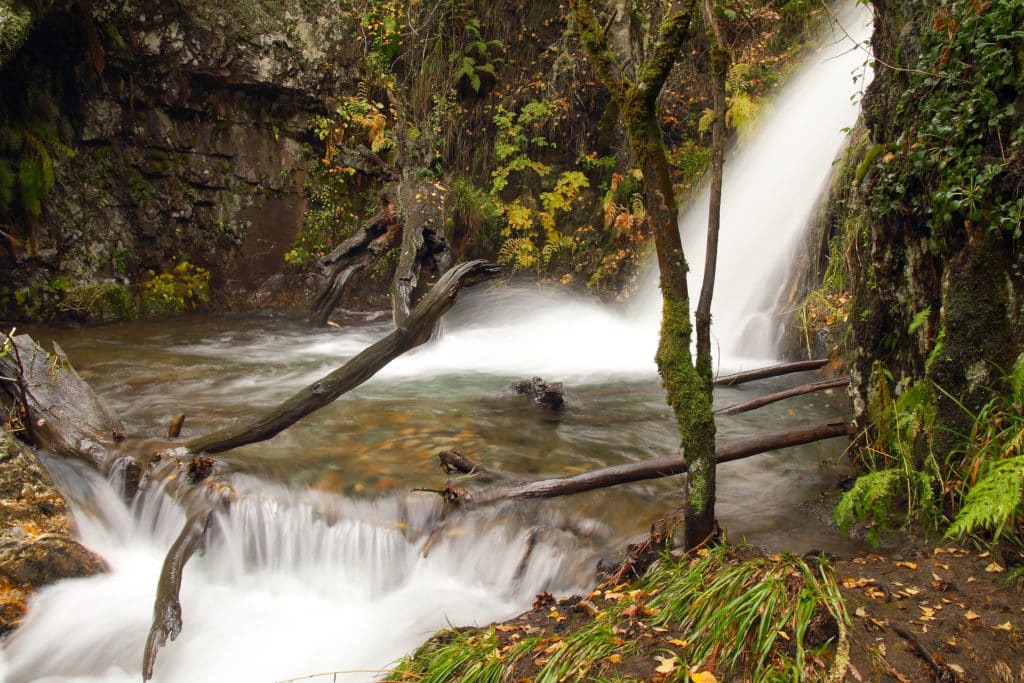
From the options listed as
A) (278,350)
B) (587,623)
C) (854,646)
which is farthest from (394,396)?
(854,646)

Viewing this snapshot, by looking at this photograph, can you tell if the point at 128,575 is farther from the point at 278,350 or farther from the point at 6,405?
the point at 278,350

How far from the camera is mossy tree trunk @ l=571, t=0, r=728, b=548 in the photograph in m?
3.36

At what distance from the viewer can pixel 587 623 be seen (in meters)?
3.27

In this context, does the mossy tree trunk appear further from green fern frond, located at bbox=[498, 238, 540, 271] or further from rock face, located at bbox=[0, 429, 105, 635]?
green fern frond, located at bbox=[498, 238, 540, 271]

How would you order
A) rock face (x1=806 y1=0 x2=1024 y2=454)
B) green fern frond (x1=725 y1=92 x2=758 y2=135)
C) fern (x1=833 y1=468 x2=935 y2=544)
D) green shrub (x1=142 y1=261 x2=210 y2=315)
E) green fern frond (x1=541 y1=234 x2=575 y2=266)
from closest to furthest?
rock face (x1=806 y1=0 x2=1024 y2=454) < fern (x1=833 y1=468 x2=935 y2=544) < green fern frond (x1=725 y1=92 x2=758 y2=135) < green shrub (x1=142 y1=261 x2=210 y2=315) < green fern frond (x1=541 y1=234 x2=575 y2=266)

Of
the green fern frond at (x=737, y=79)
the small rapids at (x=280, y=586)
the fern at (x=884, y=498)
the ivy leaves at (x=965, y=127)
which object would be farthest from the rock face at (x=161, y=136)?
the fern at (x=884, y=498)

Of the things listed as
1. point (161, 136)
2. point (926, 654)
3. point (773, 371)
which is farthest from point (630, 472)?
point (161, 136)

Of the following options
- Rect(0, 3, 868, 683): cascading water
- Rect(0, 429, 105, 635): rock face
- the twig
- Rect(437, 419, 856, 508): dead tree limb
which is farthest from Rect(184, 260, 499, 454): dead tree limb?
the twig

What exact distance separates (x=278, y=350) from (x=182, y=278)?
10.6 feet

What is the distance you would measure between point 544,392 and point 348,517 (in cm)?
300

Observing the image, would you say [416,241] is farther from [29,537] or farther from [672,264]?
[672,264]

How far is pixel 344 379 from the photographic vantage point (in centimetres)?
486

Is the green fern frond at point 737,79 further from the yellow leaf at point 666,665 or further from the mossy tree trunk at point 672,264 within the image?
the yellow leaf at point 666,665

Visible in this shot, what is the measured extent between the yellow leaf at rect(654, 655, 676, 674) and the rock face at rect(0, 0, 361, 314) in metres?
10.5
